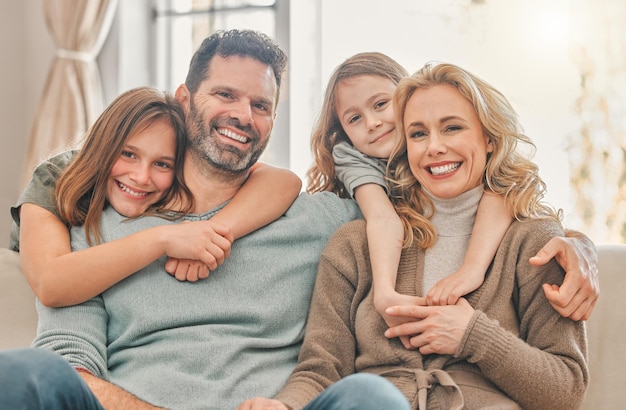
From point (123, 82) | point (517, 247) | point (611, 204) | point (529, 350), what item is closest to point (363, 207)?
point (517, 247)

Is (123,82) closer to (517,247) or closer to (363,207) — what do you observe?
(363,207)

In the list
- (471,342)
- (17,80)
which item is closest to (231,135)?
(471,342)

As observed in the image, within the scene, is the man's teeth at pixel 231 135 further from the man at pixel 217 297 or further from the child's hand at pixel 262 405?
the child's hand at pixel 262 405

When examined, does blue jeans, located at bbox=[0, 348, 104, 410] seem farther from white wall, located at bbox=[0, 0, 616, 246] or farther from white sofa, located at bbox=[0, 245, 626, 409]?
white wall, located at bbox=[0, 0, 616, 246]

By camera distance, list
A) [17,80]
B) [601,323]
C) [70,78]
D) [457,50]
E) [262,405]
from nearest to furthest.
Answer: [262,405] < [601,323] < [457,50] < [70,78] < [17,80]

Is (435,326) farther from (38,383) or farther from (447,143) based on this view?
(38,383)

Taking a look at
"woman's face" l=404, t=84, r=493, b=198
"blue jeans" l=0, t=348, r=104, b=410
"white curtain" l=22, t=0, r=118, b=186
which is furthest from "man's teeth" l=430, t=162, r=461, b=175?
"white curtain" l=22, t=0, r=118, b=186

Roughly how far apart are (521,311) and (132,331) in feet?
2.80

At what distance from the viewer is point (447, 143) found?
168 centimetres

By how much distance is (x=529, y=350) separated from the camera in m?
1.47

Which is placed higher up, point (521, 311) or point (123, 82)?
point (123, 82)

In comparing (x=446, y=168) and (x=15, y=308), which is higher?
(x=446, y=168)

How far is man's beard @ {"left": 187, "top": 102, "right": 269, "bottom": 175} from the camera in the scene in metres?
1.83

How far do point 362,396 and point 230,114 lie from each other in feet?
2.90
